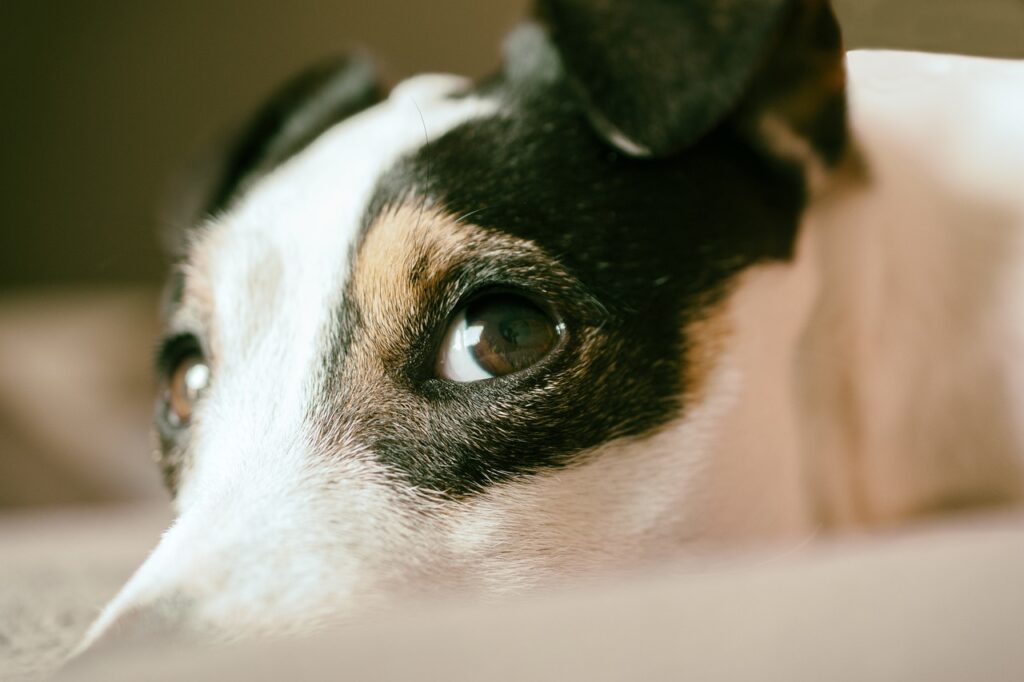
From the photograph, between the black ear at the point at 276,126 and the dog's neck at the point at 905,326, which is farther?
the black ear at the point at 276,126

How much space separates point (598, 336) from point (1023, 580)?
0.46m

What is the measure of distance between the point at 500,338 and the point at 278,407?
24 cm

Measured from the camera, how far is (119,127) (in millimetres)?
3066

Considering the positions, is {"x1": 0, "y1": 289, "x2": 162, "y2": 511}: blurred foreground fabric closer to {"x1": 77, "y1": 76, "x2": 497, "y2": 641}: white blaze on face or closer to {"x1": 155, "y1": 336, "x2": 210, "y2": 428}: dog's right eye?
{"x1": 155, "y1": 336, "x2": 210, "y2": 428}: dog's right eye

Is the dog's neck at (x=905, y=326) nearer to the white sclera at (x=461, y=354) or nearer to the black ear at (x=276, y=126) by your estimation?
the white sclera at (x=461, y=354)

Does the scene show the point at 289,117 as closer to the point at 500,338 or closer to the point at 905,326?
the point at 500,338

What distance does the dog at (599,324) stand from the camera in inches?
31.4

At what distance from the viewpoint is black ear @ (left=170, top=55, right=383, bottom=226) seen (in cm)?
139

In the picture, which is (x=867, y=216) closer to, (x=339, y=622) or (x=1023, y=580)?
(x=1023, y=580)

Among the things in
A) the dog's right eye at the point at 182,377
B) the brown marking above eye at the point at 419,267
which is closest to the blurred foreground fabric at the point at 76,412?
the dog's right eye at the point at 182,377

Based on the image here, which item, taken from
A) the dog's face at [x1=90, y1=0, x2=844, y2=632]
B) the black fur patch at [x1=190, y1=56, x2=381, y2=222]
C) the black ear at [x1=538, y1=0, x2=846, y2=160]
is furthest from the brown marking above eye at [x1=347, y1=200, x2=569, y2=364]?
the black fur patch at [x1=190, y1=56, x2=381, y2=222]

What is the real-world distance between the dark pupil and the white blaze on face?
15 centimetres

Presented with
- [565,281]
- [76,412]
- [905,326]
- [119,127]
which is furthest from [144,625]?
[119,127]

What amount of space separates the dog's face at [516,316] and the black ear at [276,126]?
15.1 inches
